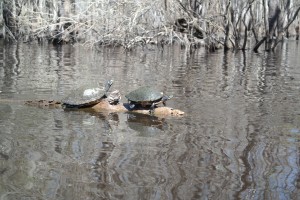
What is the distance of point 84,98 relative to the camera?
926 cm

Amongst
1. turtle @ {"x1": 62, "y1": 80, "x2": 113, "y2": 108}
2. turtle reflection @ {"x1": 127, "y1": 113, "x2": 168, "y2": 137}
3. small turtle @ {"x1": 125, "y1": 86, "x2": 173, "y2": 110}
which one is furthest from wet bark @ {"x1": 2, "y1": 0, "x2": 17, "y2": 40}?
turtle reflection @ {"x1": 127, "y1": 113, "x2": 168, "y2": 137}

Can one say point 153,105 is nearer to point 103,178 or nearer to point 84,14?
point 103,178

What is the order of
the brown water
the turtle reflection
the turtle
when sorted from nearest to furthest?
the brown water < the turtle reflection < the turtle

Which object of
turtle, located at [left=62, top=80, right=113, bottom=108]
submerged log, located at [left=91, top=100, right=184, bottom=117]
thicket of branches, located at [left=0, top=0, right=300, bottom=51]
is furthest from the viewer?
thicket of branches, located at [left=0, top=0, right=300, bottom=51]

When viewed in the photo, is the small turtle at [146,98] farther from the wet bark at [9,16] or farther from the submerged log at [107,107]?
the wet bark at [9,16]

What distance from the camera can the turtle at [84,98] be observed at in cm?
925

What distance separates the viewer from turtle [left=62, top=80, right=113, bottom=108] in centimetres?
925

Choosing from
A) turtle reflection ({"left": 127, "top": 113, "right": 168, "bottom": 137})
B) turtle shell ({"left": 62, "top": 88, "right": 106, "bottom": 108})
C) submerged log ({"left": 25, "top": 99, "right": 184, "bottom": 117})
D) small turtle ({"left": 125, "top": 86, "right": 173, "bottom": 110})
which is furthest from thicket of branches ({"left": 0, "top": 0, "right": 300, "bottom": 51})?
turtle reflection ({"left": 127, "top": 113, "right": 168, "bottom": 137})

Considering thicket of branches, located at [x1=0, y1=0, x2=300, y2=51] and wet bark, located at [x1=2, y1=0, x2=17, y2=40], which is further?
wet bark, located at [x1=2, y1=0, x2=17, y2=40]

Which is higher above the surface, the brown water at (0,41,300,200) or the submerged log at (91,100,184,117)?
the submerged log at (91,100,184,117)

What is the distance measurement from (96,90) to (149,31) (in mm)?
20480

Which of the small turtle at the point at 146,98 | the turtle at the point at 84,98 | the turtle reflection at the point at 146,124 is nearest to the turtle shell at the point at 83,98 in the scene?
the turtle at the point at 84,98

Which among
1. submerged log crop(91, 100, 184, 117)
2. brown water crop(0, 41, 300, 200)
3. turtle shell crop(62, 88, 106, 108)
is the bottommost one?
brown water crop(0, 41, 300, 200)

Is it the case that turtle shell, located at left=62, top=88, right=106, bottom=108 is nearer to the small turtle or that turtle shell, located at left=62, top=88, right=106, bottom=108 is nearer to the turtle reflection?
the small turtle
